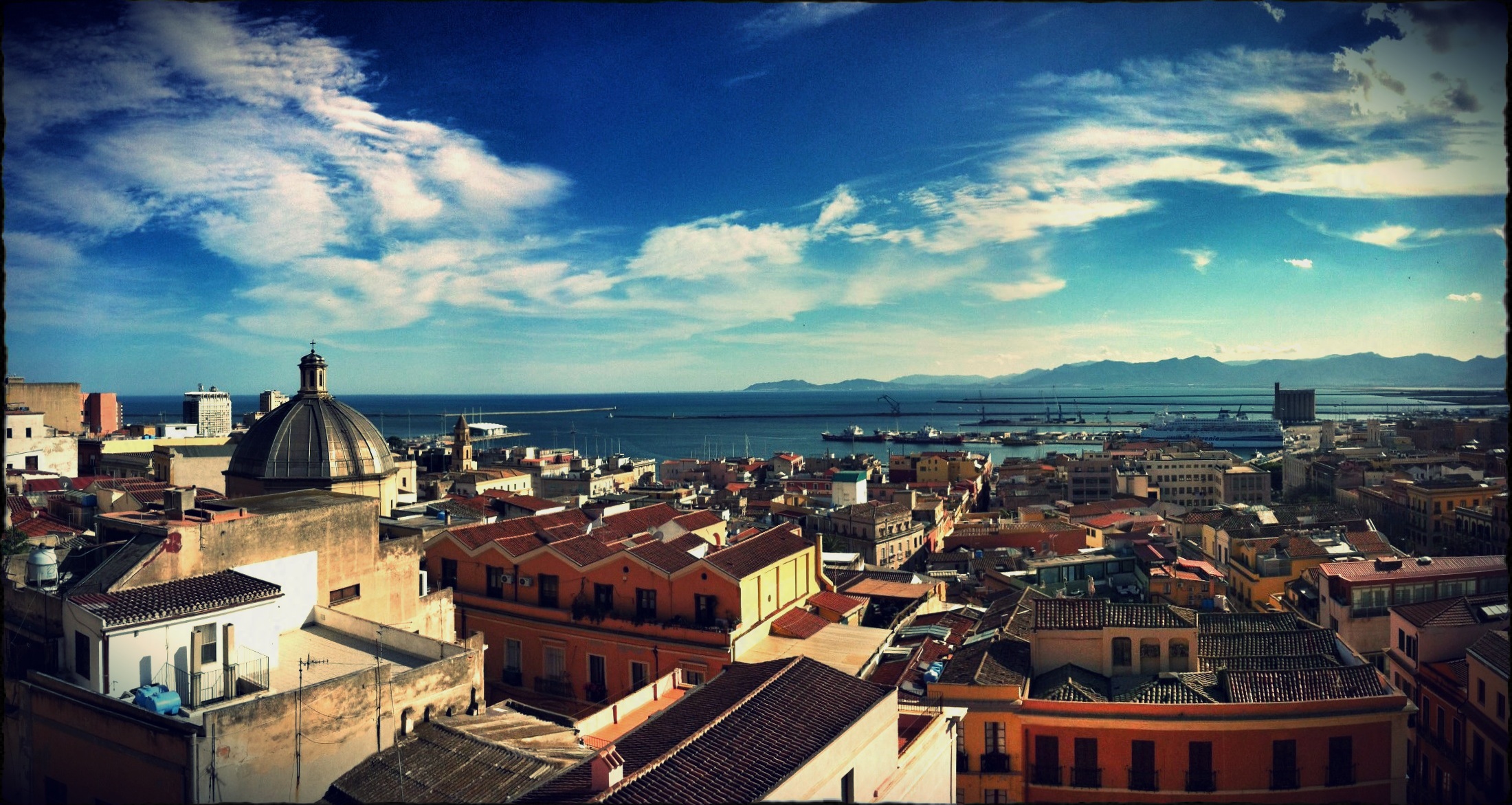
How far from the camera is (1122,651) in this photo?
45.7 feet

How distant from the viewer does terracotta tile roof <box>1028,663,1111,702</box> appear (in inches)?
515

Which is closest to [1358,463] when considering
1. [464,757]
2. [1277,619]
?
[1277,619]

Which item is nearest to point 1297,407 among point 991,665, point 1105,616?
point 1105,616

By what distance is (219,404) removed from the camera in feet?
258

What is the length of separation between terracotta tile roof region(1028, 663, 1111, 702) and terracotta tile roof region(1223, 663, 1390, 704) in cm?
173

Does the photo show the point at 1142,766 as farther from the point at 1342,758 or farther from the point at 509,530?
the point at 509,530

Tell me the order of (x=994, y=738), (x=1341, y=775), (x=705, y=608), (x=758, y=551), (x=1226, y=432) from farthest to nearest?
(x=1226, y=432) < (x=758, y=551) < (x=705, y=608) < (x=994, y=738) < (x=1341, y=775)

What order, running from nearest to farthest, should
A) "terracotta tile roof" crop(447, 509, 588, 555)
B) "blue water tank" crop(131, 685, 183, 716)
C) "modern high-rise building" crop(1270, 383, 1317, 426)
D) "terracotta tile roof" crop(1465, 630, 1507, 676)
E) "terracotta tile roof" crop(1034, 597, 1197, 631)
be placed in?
1. "blue water tank" crop(131, 685, 183, 716)
2. "terracotta tile roof" crop(1465, 630, 1507, 676)
3. "terracotta tile roof" crop(1034, 597, 1197, 631)
4. "terracotta tile roof" crop(447, 509, 588, 555)
5. "modern high-rise building" crop(1270, 383, 1317, 426)

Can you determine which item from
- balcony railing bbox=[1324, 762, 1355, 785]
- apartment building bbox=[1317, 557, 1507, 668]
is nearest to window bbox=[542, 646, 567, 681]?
balcony railing bbox=[1324, 762, 1355, 785]

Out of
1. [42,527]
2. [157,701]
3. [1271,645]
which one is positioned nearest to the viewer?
[157,701]

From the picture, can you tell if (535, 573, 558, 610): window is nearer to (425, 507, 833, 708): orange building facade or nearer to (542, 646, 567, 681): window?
(425, 507, 833, 708): orange building facade

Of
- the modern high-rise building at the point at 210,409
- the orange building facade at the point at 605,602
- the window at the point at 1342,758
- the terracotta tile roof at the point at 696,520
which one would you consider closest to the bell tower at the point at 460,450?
the modern high-rise building at the point at 210,409

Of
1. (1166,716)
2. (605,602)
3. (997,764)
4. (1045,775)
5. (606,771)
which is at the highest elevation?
(606,771)

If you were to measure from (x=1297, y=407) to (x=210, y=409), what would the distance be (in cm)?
15101
